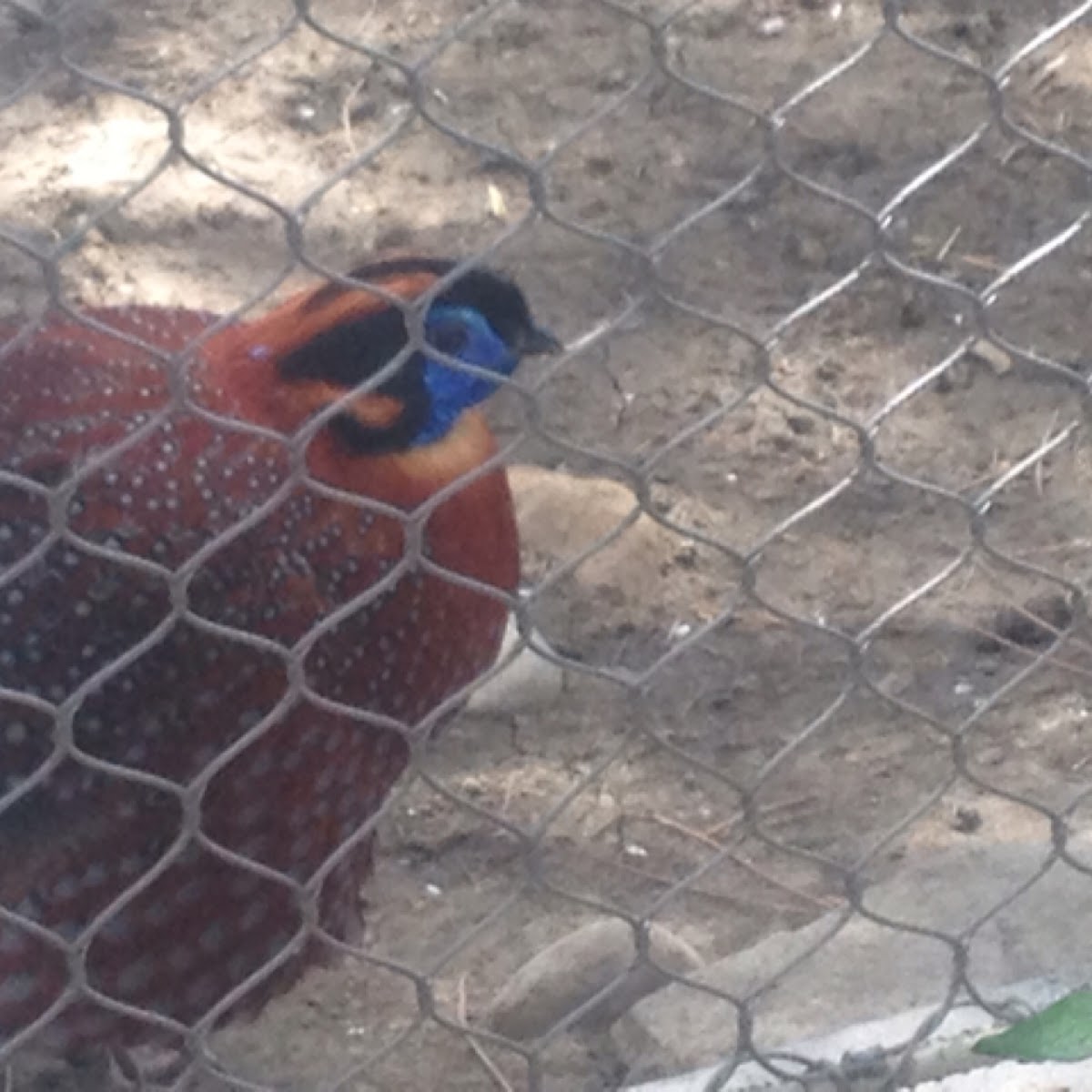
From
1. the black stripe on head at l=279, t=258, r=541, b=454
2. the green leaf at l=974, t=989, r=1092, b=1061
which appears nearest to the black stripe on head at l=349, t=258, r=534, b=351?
the black stripe on head at l=279, t=258, r=541, b=454

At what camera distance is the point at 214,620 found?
5.94 feet

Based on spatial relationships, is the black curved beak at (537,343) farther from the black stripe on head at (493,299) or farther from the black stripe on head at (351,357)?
the black stripe on head at (351,357)

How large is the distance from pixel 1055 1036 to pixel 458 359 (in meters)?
0.77

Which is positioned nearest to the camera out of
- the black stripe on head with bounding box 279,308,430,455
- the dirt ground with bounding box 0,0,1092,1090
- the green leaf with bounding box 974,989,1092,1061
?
the green leaf with bounding box 974,989,1092,1061

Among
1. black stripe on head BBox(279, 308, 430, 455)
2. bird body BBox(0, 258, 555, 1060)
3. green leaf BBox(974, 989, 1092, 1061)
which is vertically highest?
black stripe on head BBox(279, 308, 430, 455)

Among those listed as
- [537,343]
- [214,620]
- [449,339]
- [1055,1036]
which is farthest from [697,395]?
[1055,1036]

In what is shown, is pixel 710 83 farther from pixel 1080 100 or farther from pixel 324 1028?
pixel 324 1028

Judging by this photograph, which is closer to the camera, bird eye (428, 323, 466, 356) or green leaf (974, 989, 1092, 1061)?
green leaf (974, 989, 1092, 1061)

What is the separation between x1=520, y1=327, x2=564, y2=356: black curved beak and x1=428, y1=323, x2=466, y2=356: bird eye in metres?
0.08

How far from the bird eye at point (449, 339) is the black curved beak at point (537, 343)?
8cm

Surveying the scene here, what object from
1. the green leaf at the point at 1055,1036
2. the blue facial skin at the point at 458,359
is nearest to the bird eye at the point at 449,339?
the blue facial skin at the point at 458,359

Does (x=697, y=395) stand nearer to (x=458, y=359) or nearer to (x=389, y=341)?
(x=458, y=359)

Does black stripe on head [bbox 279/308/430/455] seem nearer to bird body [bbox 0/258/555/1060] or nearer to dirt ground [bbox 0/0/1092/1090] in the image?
bird body [bbox 0/258/555/1060]

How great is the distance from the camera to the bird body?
5.86 ft
